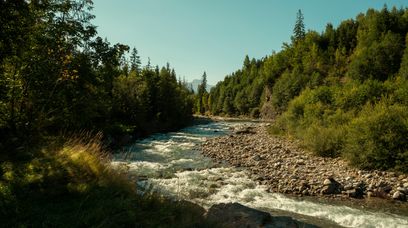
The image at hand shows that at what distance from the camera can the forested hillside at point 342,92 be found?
672 inches

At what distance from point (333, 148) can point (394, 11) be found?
58637mm

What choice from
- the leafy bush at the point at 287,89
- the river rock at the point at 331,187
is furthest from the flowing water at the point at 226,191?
the leafy bush at the point at 287,89

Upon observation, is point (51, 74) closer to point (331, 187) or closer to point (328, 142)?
point (331, 187)

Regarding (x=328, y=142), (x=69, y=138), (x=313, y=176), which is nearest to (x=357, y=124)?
(x=328, y=142)

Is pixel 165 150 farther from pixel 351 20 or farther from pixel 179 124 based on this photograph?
pixel 351 20

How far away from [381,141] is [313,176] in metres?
4.40

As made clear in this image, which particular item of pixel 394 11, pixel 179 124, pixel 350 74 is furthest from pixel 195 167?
pixel 394 11

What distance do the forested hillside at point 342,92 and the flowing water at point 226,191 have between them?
20.6ft

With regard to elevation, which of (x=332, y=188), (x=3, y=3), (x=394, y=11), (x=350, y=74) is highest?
(x=394, y=11)

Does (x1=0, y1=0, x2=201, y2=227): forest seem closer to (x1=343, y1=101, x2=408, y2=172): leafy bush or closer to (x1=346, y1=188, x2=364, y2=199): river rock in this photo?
(x1=346, y1=188, x2=364, y2=199): river rock

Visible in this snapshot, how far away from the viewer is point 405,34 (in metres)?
60.1

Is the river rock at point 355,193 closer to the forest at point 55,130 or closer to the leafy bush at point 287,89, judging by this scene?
the forest at point 55,130

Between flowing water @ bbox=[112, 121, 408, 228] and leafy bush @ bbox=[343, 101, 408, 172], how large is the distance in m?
5.64

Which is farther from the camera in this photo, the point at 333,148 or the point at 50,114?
the point at 333,148
